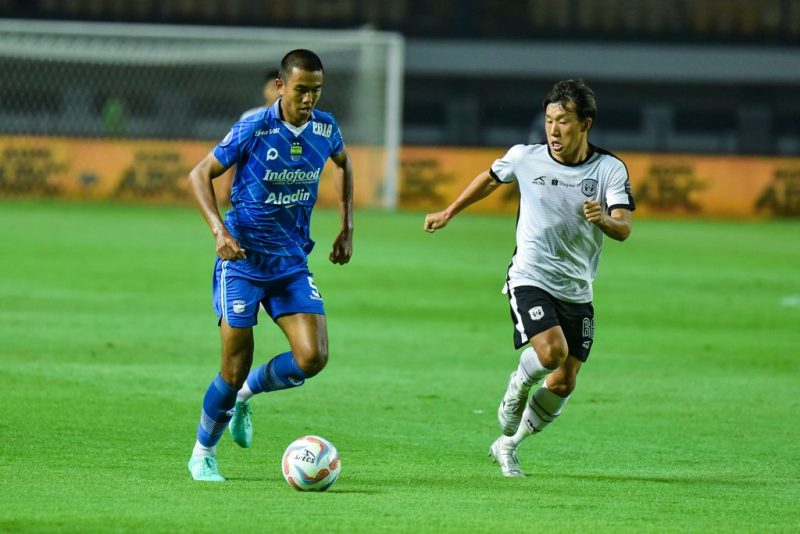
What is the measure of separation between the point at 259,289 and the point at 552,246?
1.63 meters

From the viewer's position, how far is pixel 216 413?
7344mm

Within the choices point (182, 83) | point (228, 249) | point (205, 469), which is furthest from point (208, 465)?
point (182, 83)

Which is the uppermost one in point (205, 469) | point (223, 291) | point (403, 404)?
point (223, 291)

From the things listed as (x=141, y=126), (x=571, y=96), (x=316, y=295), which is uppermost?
(x=571, y=96)

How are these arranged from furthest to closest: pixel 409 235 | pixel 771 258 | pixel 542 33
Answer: pixel 542 33, pixel 409 235, pixel 771 258

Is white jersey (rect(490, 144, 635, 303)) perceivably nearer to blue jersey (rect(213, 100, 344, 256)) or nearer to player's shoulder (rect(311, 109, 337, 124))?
player's shoulder (rect(311, 109, 337, 124))

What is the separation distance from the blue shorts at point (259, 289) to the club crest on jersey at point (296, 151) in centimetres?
53

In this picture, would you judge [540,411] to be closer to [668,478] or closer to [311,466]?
[668,478]

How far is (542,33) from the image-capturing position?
41.2m

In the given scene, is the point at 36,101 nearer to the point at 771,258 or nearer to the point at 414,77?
the point at 414,77

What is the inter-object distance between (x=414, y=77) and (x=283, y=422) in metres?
33.2

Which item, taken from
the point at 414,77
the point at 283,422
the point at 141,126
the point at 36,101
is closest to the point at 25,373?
the point at 283,422

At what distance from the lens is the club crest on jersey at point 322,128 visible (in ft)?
24.8

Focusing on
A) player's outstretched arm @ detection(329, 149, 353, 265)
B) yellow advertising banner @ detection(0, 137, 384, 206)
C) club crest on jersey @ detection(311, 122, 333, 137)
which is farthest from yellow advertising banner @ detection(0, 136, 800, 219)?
club crest on jersey @ detection(311, 122, 333, 137)
